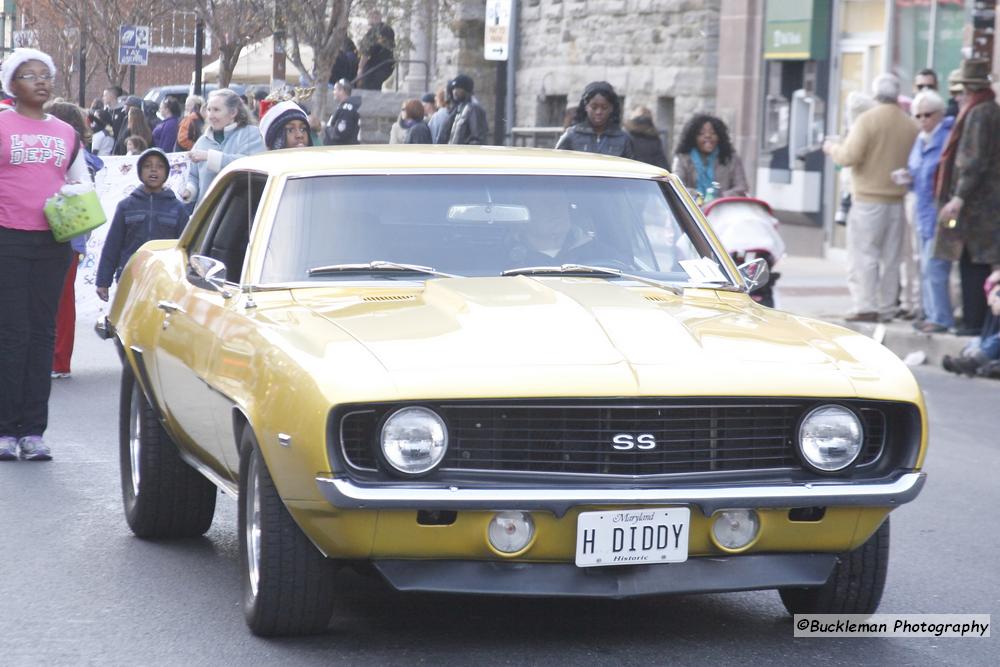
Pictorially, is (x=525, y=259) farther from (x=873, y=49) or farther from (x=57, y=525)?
(x=873, y=49)

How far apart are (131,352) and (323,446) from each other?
2701mm

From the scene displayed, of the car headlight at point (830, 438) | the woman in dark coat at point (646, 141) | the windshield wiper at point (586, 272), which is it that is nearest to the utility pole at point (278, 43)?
the woman in dark coat at point (646, 141)

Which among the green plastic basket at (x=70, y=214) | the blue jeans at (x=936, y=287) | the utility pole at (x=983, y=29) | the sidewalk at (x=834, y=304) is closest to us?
the green plastic basket at (x=70, y=214)

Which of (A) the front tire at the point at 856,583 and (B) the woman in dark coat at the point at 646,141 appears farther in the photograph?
(B) the woman in dark coat at the point at 646,141

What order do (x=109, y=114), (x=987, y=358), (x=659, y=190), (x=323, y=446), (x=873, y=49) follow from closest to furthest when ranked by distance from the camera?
(x=323, y=446)
(x=659, y=190)
(x=987, y=358)
(x=873, y=49)
(x=109, y=114)

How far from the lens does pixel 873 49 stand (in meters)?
22.1

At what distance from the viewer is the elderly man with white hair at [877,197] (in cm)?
1574

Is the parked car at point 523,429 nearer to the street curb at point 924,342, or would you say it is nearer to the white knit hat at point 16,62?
the white knit hat at point 16,62

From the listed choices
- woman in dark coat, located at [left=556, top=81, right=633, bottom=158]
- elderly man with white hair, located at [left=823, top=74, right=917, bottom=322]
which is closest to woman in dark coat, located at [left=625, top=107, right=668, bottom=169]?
elderly man with white hair, located at [left=823, top=74, right=917, bottom=322]

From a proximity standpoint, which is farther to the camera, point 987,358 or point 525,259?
point 987,358

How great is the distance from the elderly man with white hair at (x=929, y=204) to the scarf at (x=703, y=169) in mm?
1794

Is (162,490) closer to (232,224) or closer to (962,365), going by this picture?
(232,224)

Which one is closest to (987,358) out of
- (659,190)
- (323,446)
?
(659,190)

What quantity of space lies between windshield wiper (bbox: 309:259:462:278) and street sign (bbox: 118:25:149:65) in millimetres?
27225
